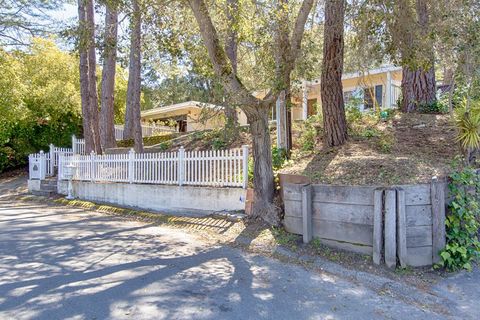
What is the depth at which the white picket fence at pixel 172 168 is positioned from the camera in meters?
8.63

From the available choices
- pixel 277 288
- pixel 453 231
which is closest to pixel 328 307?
pixel 277 288

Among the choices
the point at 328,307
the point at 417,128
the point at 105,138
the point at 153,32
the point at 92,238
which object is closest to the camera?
the point at 328,307

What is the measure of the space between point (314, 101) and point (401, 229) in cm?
1590

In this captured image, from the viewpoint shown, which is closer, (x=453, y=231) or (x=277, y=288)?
(x=277, y=288)

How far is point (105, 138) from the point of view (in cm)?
1584

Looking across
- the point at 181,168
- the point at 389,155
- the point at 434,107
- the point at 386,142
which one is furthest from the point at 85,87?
the point at 434,107

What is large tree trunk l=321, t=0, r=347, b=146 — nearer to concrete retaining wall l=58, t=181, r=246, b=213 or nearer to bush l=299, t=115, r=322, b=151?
bush l=299, t=115, r=322, b=151

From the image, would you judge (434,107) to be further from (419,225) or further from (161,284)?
(161,284)

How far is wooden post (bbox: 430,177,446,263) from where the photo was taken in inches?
213

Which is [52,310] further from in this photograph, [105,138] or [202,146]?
[105,138]

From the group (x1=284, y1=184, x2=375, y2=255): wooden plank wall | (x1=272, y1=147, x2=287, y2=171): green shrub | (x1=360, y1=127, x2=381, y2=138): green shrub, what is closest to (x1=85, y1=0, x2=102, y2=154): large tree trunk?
(x1=272, y1=147, x2=287, y2=171): green shrub

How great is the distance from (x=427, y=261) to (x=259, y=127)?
378cm

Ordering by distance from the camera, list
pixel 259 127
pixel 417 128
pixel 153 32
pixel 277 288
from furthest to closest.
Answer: pixel 417 128, pixel 153 32, pixel 259 127, pixel 277 288

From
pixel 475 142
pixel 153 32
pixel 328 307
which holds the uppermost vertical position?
pixel 153 32
